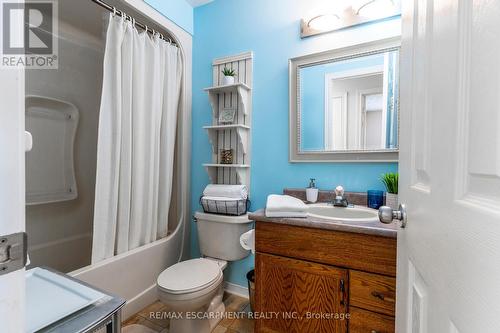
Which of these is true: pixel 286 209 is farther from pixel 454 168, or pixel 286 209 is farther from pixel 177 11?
pixel 177 11

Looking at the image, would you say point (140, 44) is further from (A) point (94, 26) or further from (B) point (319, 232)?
(B) point (319, 232)

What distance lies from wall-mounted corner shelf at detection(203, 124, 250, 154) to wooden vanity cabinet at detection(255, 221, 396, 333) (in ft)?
2.38

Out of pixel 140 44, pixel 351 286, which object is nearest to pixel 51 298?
pixel 351 286

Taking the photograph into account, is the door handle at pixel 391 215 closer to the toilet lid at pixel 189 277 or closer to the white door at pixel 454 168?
the white door at pixel 454 168

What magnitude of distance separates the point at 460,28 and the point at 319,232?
2.99 feet

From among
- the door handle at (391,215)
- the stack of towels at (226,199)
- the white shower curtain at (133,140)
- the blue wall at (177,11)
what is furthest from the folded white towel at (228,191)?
the blue wall at (177,11)

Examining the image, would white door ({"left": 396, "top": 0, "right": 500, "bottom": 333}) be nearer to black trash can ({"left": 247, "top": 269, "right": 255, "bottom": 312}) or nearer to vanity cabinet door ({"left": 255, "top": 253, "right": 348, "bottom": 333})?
vanity cabinet door ({"left": 255, "top": 253, "right": 348, "bottom": 333})

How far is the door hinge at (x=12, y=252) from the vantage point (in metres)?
0.37

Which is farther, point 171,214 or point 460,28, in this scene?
point 171,214

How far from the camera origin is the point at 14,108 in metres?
0.38

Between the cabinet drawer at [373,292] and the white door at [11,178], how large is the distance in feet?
3.62

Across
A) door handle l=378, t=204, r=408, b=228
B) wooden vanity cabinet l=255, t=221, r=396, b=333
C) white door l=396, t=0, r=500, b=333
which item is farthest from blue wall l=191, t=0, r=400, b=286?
white door l=396, t=0, r=500, b=333

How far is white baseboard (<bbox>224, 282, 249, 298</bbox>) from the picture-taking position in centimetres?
178

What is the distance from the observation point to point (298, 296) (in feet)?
3.76
